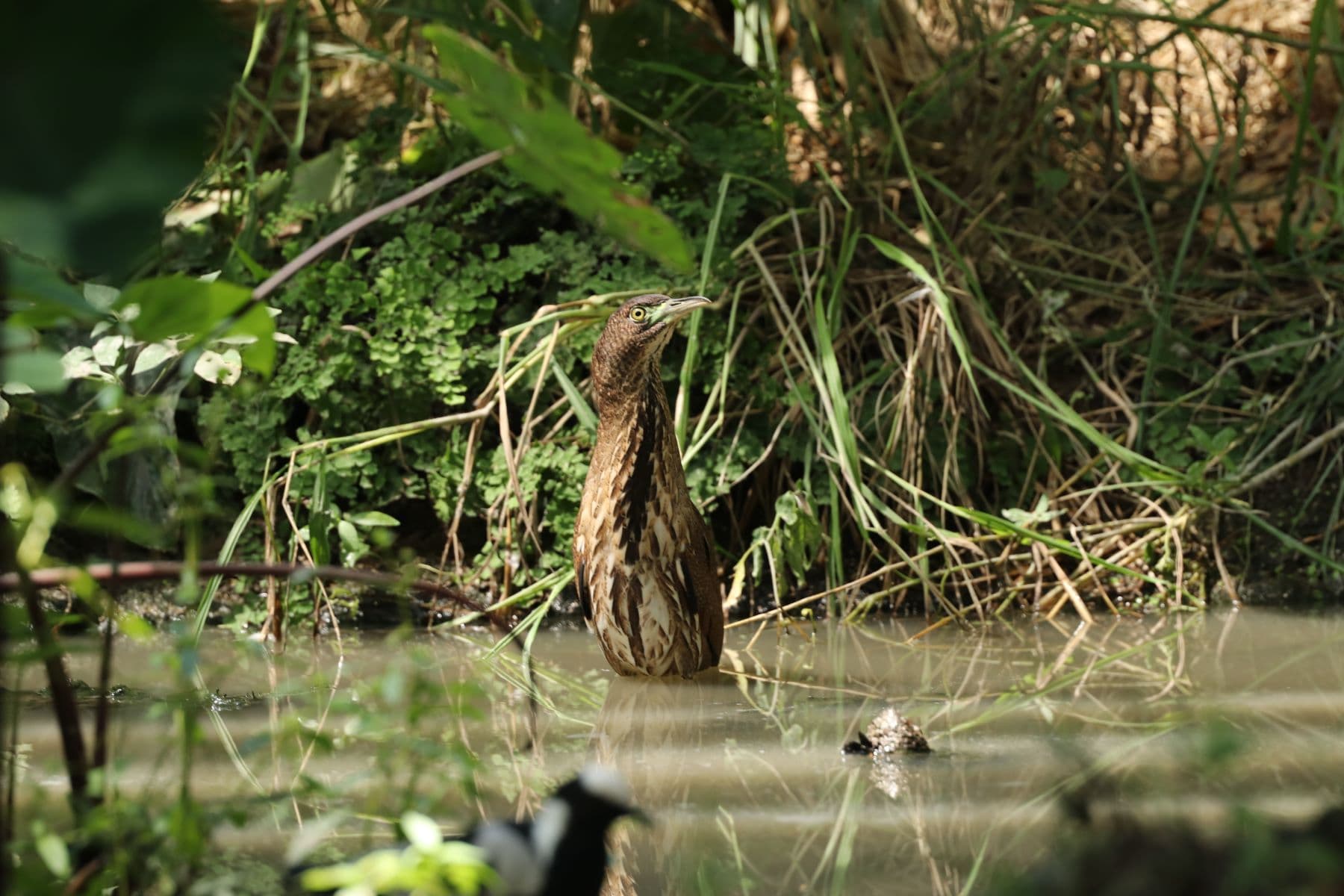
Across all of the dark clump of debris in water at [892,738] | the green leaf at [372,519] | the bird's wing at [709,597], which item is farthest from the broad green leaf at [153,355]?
the dark clump of debris in water at [892,738]

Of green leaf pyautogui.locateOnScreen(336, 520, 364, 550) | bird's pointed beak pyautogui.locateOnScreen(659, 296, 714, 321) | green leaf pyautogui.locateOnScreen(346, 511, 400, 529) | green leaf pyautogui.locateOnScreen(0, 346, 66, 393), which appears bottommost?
green leaf pyautogui.locateOnScreen(336, 520, 364, 550)

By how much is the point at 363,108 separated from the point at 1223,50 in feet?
16.5

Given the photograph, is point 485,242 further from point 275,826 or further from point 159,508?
point 275,826

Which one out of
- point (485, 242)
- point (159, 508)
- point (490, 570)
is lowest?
point (490, 570)

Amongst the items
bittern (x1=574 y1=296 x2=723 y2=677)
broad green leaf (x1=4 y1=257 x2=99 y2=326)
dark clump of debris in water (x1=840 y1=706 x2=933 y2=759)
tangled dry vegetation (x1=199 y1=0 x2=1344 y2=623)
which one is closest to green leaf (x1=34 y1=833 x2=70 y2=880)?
broad green leaf (x1=4 y1=257 x2=99 y2=326)

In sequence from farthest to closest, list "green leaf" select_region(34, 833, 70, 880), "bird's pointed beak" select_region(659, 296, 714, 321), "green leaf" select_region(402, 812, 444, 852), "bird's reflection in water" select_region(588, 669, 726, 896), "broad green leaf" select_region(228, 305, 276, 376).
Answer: "bird's pointed beak" select_region(659, 296, 714, 321)
"bird's reflection in water" select_region(588, 669, 726, 896)
"broad green leaf" select_region(228, 305, 276, 376)
"green leaf" select_region(34, 833, 70, 880)
"green leaf" select_region(402, 812, 444, 852)

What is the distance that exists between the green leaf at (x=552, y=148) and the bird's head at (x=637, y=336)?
235 cm

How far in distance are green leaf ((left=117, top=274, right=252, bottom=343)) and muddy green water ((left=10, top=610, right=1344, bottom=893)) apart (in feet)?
1.45

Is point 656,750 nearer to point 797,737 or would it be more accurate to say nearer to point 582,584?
point 797,737

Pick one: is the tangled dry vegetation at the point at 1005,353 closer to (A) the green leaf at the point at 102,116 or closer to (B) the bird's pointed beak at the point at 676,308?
(B) the bird's pointed beak at the point at 676,308

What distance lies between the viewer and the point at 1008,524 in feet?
16.4

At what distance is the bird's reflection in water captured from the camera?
8.35 ft

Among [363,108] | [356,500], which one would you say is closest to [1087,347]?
[356,500]

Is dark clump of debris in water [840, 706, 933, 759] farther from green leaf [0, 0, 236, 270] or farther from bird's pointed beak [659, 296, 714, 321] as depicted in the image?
green leaf [0, 0, 236, 270]
